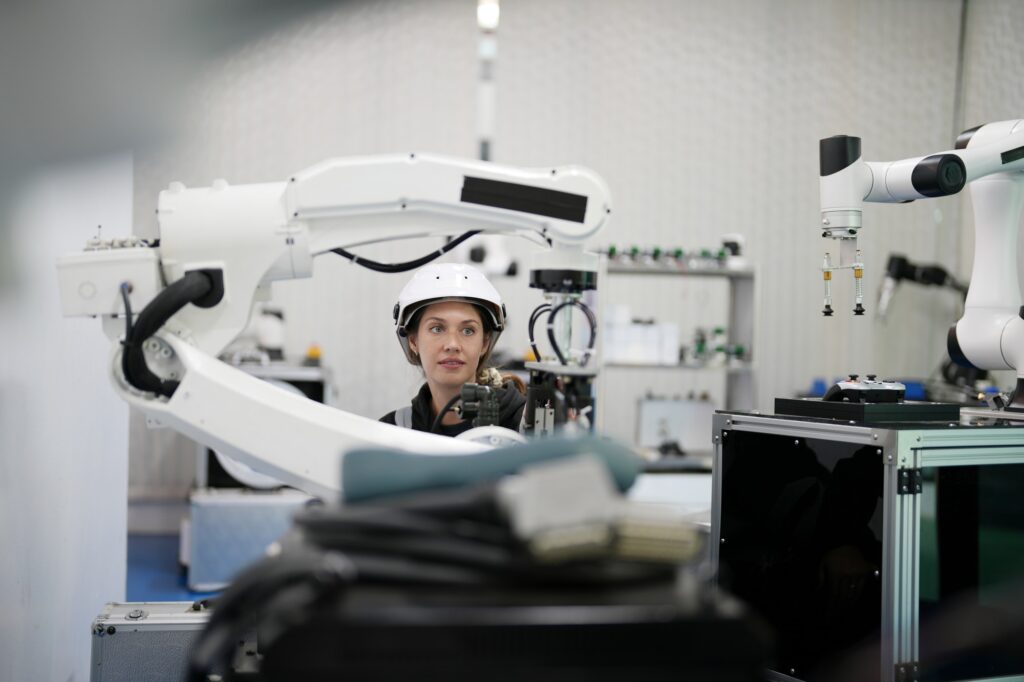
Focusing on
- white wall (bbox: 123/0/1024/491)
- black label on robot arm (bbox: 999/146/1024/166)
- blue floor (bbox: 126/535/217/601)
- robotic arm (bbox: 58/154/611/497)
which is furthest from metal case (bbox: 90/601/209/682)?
white wall (bbox: 123/0/1024/491)

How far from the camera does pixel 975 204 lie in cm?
210

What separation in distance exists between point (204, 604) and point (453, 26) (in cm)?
412

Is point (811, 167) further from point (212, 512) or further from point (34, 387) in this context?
point (34, 387)

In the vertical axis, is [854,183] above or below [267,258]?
above

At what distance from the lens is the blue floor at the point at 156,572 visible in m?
3.76

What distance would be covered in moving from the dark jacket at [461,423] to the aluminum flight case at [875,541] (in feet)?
1.43

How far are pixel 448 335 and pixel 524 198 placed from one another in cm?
88

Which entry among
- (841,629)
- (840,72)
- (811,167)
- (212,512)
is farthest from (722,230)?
(841,629)

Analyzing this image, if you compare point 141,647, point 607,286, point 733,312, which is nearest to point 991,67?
point 733,312

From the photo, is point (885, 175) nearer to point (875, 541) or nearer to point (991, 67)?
point (875, 541)

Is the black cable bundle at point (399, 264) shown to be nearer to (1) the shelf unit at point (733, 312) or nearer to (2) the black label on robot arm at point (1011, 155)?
(2) the black label on robot arm at point (1011, 155)

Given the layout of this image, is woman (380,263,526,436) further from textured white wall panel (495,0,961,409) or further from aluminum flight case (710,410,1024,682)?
textured white wall panel (495,0,961,409)

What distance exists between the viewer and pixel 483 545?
0.79 m

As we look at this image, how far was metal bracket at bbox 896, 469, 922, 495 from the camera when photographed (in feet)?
4.98
